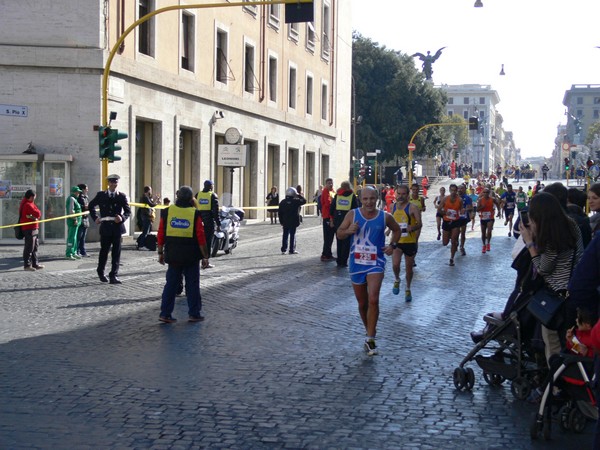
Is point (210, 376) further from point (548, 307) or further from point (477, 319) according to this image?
point (477, 319)

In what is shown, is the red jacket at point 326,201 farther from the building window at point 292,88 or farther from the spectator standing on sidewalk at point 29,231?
the building window at point 292,88

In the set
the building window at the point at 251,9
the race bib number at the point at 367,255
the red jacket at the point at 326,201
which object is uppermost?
the building window at the point at 251,9

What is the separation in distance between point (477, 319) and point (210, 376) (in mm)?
4800

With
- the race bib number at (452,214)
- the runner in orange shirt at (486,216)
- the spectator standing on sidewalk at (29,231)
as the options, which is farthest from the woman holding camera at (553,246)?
the runner in orange shirt at (486,216)

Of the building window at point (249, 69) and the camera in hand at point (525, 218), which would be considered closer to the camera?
the camera in hand at point (525, 218)

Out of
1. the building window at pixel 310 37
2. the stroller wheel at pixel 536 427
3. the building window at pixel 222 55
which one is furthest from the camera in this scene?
the building window at pixel 310 37

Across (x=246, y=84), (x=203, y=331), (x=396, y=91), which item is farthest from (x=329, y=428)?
(x=396, y=91)

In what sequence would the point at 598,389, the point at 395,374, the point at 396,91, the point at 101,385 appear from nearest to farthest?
the point at 598,389, the point at 101,385, the point at 395,374, the point at 396,91

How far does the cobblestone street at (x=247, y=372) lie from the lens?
19.9ft

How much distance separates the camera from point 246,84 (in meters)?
35.8

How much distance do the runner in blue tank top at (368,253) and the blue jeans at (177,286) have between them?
2.58 metres

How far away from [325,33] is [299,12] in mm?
28297

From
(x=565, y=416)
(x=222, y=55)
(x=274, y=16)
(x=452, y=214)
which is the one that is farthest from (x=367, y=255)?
(x=274, y=16)

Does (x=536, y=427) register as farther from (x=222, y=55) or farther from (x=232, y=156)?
(x=222, y=55)
